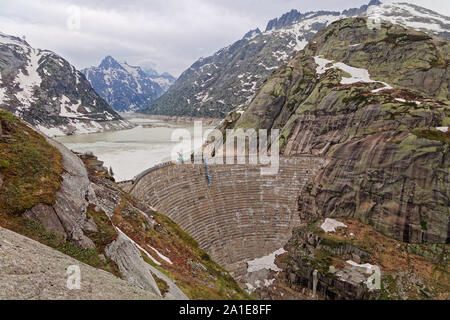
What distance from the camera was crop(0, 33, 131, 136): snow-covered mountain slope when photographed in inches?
5957

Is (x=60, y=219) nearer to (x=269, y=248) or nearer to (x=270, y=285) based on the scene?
(x=270, y=285)

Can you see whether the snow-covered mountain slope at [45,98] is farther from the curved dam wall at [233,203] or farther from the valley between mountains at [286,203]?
the curved dam wall at [233,203]

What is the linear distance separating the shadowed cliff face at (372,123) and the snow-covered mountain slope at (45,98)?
140449 millimetres

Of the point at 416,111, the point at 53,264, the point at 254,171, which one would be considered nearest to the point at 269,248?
the point at 254,171

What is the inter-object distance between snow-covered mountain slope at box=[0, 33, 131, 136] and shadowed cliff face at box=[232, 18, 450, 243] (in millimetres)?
140449

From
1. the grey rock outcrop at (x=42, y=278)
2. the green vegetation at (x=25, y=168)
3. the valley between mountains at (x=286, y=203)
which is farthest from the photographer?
the valley between mountains at (x=286, y=203)

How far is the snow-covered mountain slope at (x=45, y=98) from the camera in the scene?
151 meters

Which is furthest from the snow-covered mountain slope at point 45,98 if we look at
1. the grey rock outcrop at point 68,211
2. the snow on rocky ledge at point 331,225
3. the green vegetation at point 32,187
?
the grey rock outcrop at point 68,211

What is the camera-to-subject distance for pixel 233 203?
43625 mm

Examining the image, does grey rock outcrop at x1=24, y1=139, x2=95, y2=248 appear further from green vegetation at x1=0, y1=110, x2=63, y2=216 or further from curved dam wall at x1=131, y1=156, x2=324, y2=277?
curved dam wall at x1=131, y1=156, x2=324, y2=277

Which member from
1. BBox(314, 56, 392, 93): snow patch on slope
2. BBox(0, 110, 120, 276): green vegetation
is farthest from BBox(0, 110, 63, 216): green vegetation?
BBox(314, 56, 392, 93): snow patch on slope

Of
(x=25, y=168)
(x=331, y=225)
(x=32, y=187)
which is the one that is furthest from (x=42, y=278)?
(x=331, y=225)
